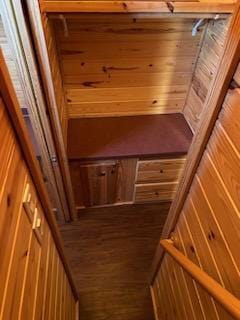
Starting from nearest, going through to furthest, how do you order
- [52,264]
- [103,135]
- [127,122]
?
[52,264], [103,135], [127,122]

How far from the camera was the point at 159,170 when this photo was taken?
1979mm

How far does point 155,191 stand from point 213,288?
146 centimetres

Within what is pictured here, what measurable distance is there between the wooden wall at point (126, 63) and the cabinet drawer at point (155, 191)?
2.10 ft

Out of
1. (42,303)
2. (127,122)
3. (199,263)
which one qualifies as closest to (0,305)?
(42,303)

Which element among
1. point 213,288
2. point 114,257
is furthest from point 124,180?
point 213,288

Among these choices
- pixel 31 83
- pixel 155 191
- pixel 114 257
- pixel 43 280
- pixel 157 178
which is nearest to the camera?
pixel 43 280

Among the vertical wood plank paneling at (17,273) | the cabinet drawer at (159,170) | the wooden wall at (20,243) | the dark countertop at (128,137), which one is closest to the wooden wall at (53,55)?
the dark countertop at (128,137)

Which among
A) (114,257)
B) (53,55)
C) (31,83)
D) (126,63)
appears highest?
(126,63)

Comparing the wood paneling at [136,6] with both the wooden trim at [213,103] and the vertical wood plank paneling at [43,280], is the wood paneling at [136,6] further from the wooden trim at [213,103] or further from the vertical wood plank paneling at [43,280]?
the vertical wood plank paneling at [43,280]

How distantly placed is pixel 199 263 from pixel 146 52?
1.49 m

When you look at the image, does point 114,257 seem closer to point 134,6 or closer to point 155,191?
point 155,191

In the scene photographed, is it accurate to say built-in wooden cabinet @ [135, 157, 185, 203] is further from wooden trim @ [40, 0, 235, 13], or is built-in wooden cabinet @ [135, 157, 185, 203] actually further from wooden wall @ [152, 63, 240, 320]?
wooden trim @ [40, 0, 235, 13]

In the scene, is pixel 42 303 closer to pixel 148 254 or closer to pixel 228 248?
pixel 228 248

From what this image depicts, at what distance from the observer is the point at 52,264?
1.04 meters
